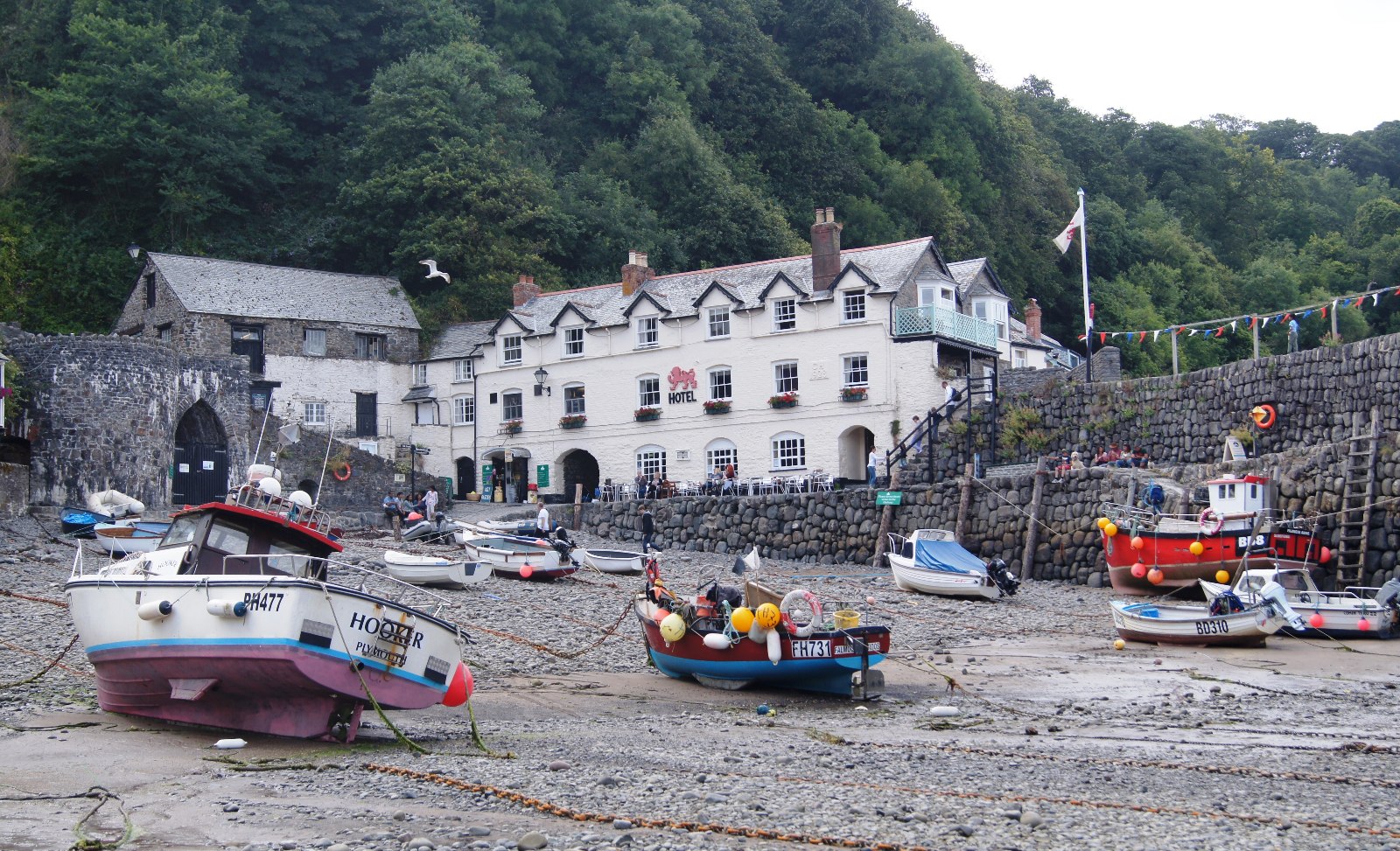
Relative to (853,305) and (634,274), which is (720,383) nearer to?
(853,305)

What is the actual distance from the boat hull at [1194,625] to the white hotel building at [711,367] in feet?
62.3

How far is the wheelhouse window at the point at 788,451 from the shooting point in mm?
42094

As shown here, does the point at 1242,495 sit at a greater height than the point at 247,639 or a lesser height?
greater

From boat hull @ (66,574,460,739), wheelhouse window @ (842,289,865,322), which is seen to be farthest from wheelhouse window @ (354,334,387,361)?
boat hull @ (66,574,460,739)

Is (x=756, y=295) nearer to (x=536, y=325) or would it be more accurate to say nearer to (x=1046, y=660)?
(x=536, y=325)

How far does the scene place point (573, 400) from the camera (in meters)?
47.1

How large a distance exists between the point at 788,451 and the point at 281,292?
Answer: 19408 mm

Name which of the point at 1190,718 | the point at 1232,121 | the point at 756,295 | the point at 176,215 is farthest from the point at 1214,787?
the point at 1232,121

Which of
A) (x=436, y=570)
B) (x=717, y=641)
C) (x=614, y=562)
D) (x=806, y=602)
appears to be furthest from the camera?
(x=614, y=562)

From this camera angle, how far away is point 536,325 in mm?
47969

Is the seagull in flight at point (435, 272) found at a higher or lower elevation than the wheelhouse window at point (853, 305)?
higher

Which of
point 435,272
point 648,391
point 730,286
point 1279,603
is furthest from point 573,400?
point 1279,603

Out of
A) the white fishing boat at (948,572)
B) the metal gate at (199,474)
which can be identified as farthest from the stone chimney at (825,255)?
the metal gate at (199,474)

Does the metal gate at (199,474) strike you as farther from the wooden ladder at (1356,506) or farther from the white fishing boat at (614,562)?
the wooden ladder at (1356,506)
